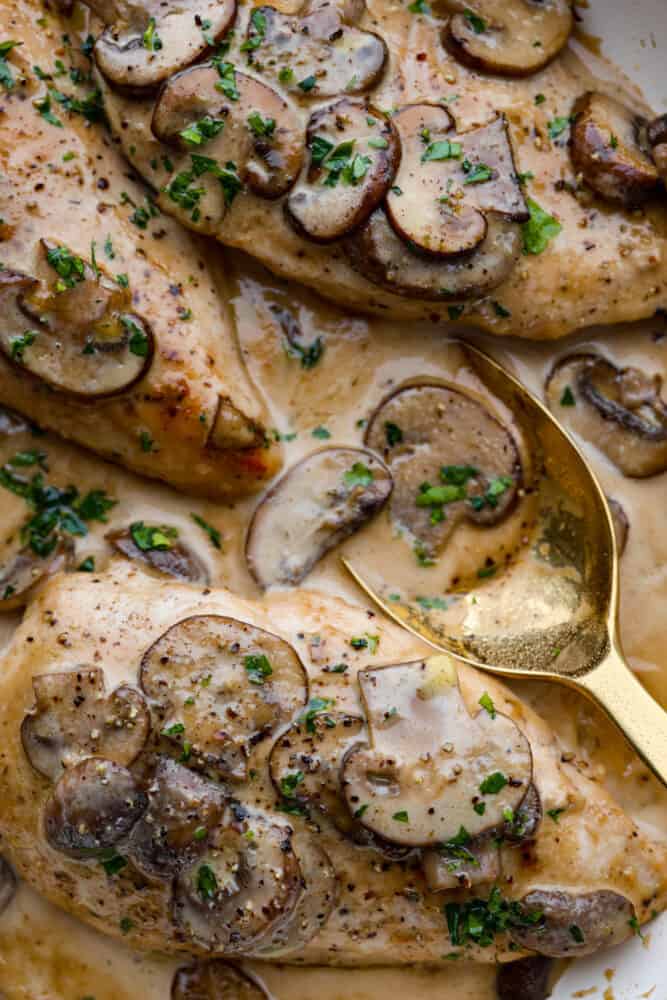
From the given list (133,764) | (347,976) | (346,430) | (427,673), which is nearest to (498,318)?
(346,430)

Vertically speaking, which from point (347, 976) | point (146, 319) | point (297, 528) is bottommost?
point (347, 976)

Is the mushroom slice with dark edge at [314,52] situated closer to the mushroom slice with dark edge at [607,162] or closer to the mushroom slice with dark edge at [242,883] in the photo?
the mushroom slice with dark edge at [607,162]

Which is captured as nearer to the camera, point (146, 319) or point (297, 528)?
point (146, 319)

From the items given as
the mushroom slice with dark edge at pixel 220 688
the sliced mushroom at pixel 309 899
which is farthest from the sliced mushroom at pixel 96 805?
the sliced mushroom at pixel 309 899

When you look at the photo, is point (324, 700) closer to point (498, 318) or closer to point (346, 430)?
point (346, 430)

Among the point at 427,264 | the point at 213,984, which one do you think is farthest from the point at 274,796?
the point at 427,264

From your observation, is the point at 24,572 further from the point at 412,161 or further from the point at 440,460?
the point at 412,161
